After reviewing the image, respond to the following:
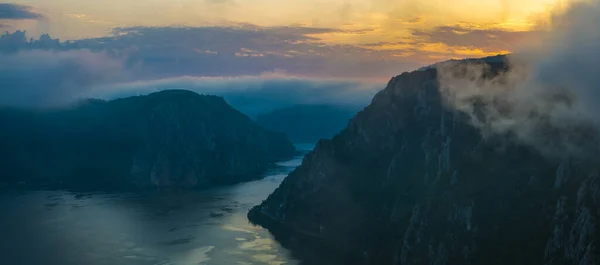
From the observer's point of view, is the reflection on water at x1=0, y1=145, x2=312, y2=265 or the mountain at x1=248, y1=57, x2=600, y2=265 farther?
the reflection on water at x1=0, y1=145, x2=312, y2=265

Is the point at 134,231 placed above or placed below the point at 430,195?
below

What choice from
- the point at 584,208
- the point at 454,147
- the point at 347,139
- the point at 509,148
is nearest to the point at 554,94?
the point at 509,148

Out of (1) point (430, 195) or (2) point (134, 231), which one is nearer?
(1) point (430, 195)

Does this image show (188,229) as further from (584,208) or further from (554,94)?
(584,208)

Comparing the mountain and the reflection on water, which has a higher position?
the mountain
